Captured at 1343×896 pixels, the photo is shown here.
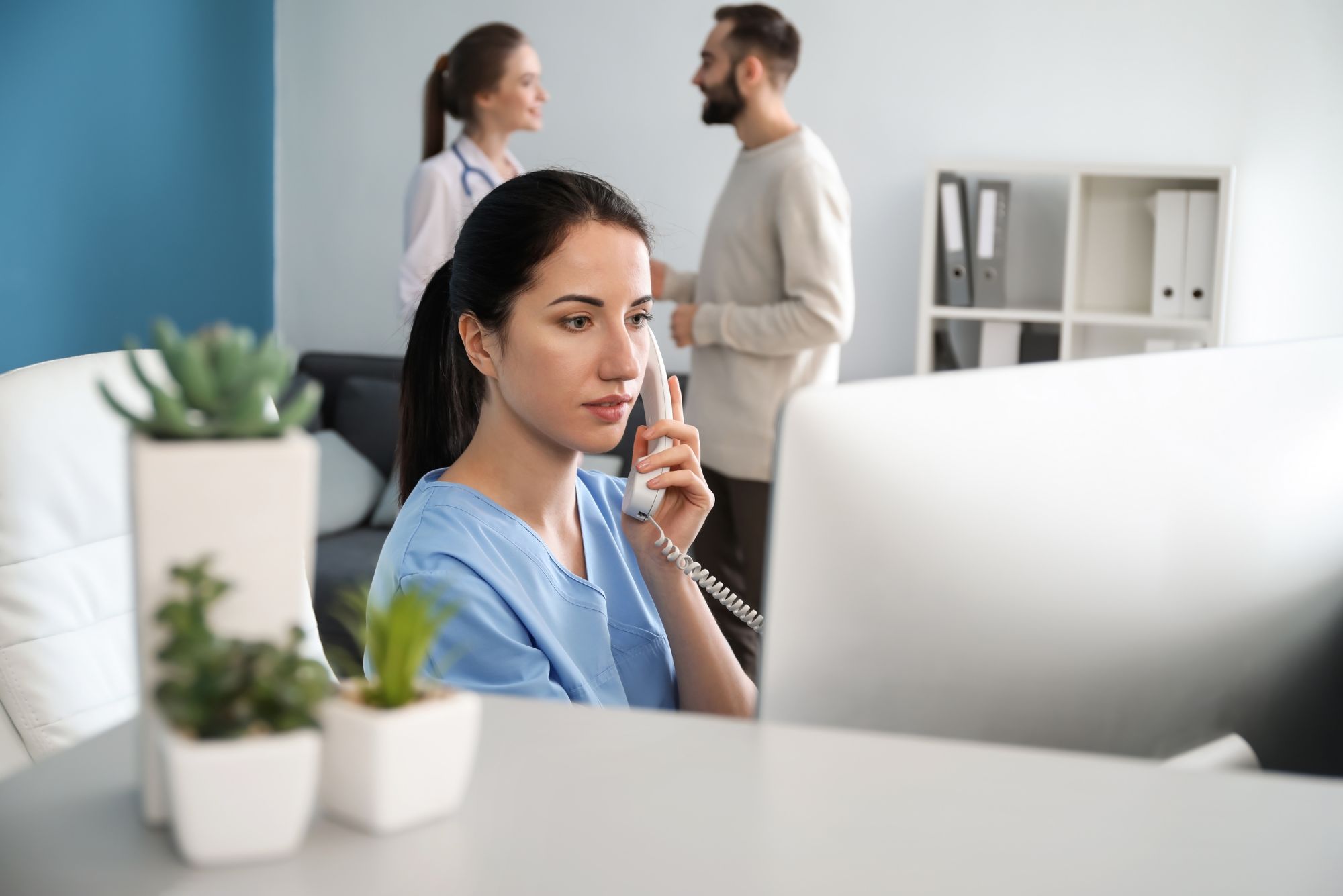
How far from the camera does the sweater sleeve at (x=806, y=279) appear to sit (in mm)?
2559

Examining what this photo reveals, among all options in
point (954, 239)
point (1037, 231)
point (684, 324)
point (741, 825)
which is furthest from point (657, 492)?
point (1037, 231)

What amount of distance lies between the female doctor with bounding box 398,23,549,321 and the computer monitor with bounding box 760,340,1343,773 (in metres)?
2.39

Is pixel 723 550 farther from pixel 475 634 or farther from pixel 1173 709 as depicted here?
pixel 1173 709

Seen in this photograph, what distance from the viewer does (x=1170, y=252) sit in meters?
3.38

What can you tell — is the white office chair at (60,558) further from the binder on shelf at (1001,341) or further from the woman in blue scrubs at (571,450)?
the binder on shelf at (1001,341)

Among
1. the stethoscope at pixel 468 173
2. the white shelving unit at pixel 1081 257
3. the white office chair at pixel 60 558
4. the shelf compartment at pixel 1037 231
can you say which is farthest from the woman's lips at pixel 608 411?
the shelf compartment at pixel 1037 231

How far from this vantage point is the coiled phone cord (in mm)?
1328

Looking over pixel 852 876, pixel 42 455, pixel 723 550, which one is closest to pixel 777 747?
pixel 852 876

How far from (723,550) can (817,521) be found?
7.34 feet

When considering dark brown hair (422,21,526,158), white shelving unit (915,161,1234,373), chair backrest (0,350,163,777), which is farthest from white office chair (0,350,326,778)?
white shelving unit (915,161,1234,373)

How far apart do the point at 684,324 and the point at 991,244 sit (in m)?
1.18

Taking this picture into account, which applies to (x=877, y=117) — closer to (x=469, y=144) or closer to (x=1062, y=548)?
(x=469, y=144)

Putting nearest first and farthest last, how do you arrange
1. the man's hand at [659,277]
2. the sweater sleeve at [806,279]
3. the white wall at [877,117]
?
the sweater sleeve at [806,279], the man's hand at [659,277], the white wall at [877,117]

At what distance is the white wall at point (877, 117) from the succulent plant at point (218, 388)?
339 centimetres
